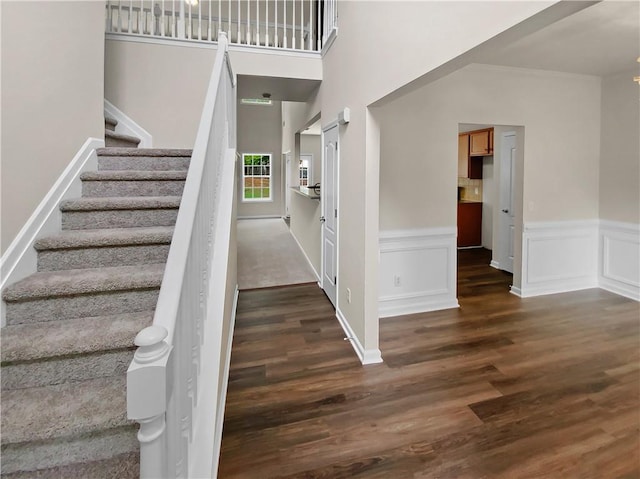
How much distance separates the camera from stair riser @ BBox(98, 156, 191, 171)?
8.99 feet

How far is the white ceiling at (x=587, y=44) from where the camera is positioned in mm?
2410

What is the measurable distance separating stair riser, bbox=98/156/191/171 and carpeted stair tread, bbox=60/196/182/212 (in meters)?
0.53

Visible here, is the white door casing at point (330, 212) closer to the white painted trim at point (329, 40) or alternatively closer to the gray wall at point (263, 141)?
the white painted trim at point (329, 40)

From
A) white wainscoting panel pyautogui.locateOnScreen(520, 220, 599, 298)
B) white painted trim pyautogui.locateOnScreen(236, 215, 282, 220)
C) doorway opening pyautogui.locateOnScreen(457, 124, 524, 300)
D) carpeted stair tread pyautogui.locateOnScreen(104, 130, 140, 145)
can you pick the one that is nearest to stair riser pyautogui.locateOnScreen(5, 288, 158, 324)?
carpeted stair tread pyautogui.locateOnScreen(104, 130, 140, 145)

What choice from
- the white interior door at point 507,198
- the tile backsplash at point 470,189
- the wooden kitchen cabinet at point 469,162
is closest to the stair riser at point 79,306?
the white interior door at point 507,198

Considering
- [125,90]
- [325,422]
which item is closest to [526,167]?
[325,422]

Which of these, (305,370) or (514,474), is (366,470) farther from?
(305,370)


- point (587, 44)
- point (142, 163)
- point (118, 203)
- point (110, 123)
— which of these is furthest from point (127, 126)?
point (587, 44)

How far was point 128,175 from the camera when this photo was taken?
2549 millimetres

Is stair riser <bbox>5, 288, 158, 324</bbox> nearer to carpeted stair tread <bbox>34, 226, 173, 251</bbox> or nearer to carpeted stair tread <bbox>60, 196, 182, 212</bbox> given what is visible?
carpeted stair tread <bbox>34, 226, 173, 251</bbox>

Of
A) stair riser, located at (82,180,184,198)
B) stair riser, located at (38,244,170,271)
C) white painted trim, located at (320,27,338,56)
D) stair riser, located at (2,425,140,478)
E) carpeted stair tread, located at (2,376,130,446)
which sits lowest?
stair riser, located at (2,425,140,478)

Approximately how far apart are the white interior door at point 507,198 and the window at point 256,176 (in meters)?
7.66

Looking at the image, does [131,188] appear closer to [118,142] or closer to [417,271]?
[118,142]

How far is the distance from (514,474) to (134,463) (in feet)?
5.84
